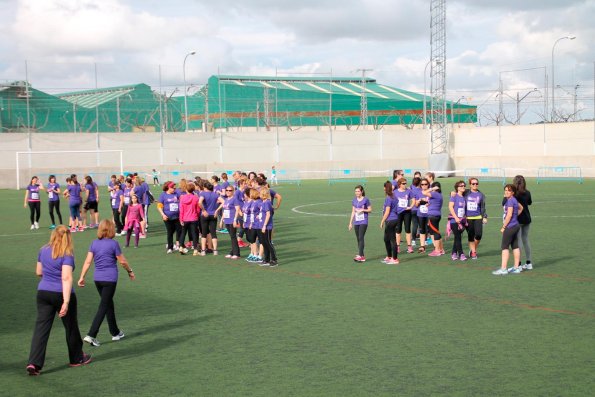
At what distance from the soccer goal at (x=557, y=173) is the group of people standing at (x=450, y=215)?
35169mm

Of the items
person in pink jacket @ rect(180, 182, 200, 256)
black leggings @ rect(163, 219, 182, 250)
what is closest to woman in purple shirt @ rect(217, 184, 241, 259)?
person in pink jacket @ rect(180, 182, 200, 256)

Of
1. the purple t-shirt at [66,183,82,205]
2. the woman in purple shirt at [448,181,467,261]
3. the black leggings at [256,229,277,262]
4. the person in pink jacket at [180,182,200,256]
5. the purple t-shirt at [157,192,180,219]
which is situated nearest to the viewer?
the woman in purple shirt at [448,181,467,261]

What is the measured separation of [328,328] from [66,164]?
161ft

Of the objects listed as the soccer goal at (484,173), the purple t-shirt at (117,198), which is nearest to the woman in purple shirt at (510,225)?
the purple t-shirt at (117,198)

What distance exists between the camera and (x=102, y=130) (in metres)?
60.2

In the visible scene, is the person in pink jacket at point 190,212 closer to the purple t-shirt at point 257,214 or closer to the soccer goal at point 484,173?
the purple t-shirt at point 257,214

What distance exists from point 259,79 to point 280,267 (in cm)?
6060

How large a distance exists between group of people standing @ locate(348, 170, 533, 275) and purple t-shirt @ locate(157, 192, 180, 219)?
4.54 m

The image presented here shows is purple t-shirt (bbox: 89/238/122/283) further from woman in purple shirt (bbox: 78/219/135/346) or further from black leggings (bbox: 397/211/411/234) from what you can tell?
black leggings (bbox: 397/211/411/234)

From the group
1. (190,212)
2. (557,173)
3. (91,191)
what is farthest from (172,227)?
(557,173)

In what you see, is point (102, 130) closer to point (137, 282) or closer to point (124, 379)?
point (137, 282)

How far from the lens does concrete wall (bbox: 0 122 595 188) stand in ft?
180

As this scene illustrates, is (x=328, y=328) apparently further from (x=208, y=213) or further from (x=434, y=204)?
(x=208, y=213)

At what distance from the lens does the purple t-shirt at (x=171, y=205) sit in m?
18.5
